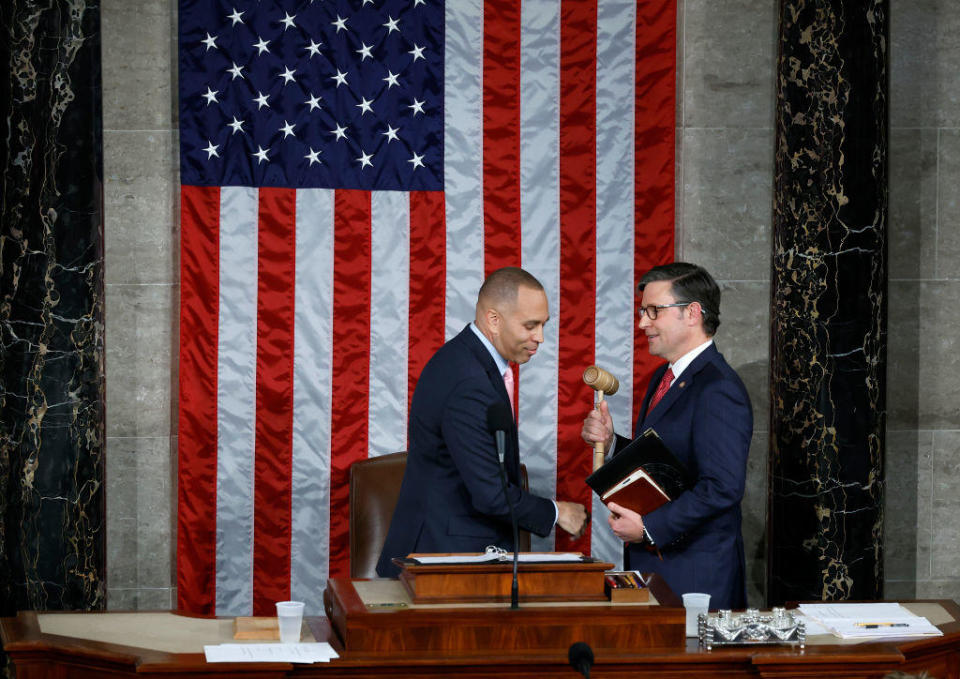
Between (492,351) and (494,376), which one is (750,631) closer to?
(494,376)

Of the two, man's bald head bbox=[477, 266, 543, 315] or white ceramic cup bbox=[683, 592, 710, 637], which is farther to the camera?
man's bald head bbox=[477, 266, 543, 315]

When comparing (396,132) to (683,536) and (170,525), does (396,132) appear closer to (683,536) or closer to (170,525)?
(170,525)

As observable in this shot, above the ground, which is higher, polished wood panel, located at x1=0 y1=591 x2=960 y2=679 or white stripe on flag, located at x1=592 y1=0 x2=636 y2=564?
white stripe on flag, located at x1=592 y1=0 x2=636 y2=564

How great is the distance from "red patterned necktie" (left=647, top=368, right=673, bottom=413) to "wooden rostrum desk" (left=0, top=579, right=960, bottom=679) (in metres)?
1.22

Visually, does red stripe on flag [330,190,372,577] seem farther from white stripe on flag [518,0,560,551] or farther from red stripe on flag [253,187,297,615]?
white stripe on flag [518,0,560,551]

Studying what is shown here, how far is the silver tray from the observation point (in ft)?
10.4

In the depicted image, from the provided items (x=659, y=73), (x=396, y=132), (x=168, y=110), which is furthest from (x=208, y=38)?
(x=659, y=73)

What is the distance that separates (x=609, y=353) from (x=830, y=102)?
1.61 meters

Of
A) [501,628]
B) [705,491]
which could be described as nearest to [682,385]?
[705,491]

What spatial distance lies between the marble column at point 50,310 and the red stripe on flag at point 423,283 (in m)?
1.49

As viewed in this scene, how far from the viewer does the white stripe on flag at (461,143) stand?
5.82 metres

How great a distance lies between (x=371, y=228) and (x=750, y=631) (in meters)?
3.22

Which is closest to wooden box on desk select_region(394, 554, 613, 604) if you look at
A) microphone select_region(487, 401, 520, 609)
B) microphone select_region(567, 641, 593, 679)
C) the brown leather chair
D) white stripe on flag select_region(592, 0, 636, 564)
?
microphone select_region(487, 401, 520, 609)

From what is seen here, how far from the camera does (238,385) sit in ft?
18.8
